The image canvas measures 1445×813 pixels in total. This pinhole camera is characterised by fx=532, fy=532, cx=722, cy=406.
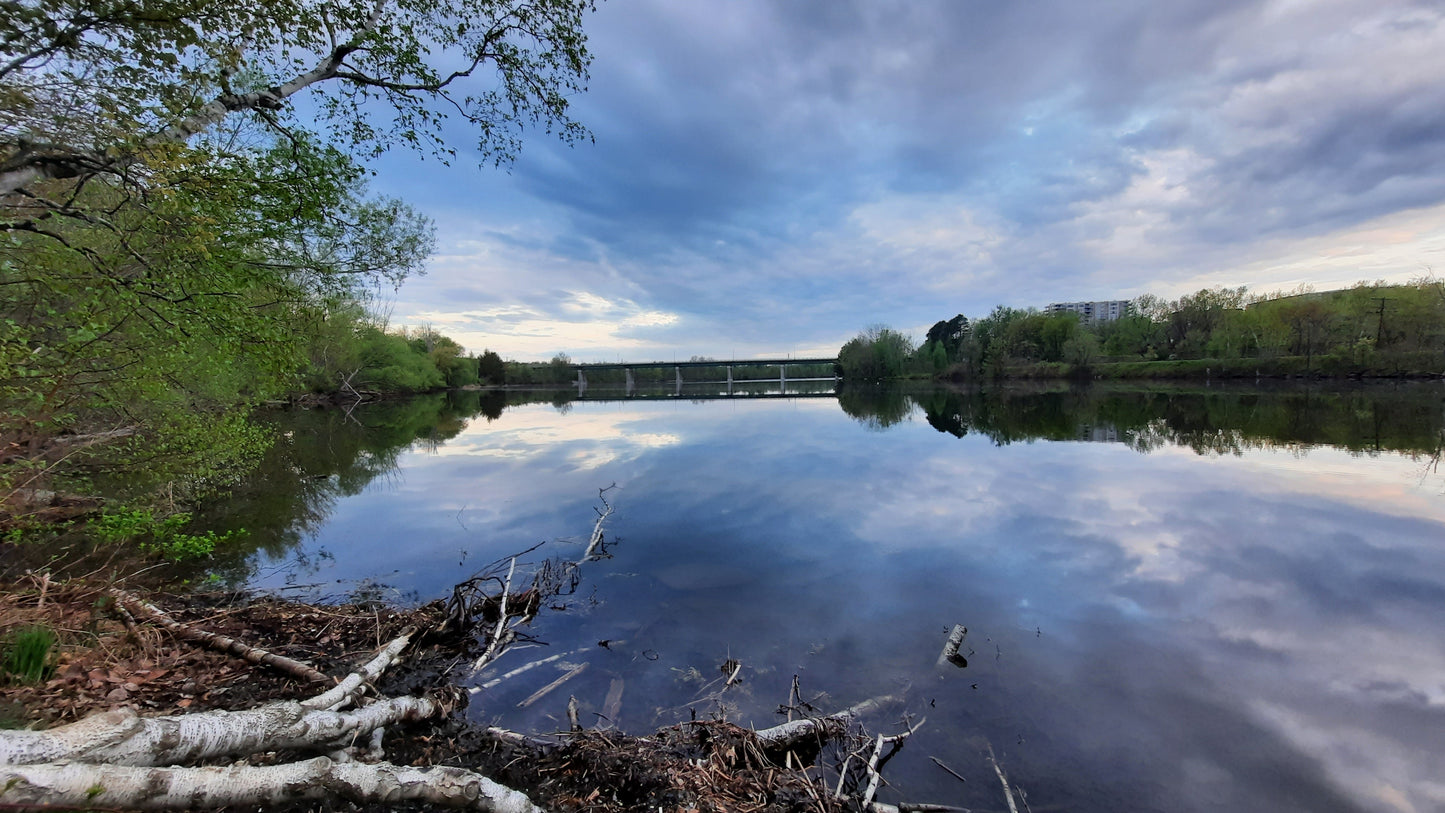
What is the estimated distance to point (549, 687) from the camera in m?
6.10

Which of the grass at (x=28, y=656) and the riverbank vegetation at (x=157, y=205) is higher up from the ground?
the riverbank vegetation at (x=157, y=205)

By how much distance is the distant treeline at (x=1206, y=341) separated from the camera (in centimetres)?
5791

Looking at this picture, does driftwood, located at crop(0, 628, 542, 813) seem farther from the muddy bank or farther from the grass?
the grass

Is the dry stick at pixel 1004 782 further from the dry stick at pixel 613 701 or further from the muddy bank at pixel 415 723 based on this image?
the dry stick at pixel 613 701

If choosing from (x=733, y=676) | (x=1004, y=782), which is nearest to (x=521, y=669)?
(x=733, y=676)

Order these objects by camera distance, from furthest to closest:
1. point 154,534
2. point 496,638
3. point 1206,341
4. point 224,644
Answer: point 1206,341, point 154,534, point 496,638, point 224,644

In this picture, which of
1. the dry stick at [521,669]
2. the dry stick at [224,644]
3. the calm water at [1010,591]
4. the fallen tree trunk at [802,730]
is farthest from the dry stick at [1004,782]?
the dry stick at [224,644]

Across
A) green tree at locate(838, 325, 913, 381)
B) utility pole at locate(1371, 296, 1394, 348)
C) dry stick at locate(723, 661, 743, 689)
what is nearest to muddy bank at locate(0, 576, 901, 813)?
dry stick at locate(723, 661, 743, 689)

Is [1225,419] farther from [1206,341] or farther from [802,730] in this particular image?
[1206,341]

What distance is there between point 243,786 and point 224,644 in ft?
12.9

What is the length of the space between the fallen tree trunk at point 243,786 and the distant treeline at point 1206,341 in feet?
290

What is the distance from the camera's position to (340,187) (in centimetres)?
835

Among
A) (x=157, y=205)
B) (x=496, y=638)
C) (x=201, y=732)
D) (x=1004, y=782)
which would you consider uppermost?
(x=157, y=205)

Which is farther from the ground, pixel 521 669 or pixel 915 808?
pixel 915 808
